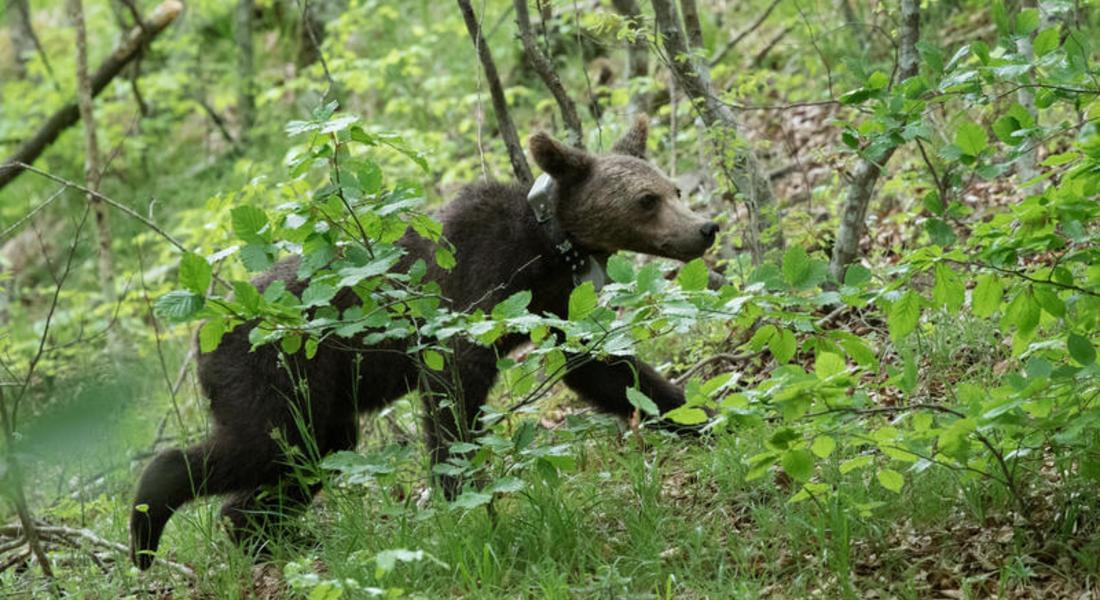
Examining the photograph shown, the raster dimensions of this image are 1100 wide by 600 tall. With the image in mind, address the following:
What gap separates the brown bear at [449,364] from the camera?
5.36 m

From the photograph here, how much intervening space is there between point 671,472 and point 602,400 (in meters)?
0.70

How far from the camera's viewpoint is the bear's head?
586cm

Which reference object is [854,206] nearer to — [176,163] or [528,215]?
[528,215]

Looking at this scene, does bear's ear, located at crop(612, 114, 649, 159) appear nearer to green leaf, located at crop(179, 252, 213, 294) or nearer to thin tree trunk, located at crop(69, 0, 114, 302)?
green leaf, located at crop(179, 252, 213, 294)

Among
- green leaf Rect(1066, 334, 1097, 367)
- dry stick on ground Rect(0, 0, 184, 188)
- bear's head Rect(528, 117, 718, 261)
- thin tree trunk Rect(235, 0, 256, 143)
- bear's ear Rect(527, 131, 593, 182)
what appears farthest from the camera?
thin tree trunk Rect(235, 0, 256, 143)

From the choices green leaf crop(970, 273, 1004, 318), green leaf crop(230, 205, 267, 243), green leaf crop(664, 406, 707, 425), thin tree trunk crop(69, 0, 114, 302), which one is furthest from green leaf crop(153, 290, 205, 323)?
thin tree trunk crop(69, 0, 114, 302)

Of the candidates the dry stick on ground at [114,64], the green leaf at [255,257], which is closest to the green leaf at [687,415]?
the green leaf at [255,257]

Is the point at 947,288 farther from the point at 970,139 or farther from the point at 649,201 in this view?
the point at 649,201

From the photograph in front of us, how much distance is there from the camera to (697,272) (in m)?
3.74

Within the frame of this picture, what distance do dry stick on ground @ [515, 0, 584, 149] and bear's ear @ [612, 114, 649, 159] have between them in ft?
2.13

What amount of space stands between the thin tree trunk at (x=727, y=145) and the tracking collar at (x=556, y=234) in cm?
105

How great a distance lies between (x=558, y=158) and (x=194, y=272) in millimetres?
2580

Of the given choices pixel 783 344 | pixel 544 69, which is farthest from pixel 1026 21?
pixel 544 69

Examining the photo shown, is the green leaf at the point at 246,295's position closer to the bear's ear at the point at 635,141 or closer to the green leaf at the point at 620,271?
the green leaf at the point at 620,271
